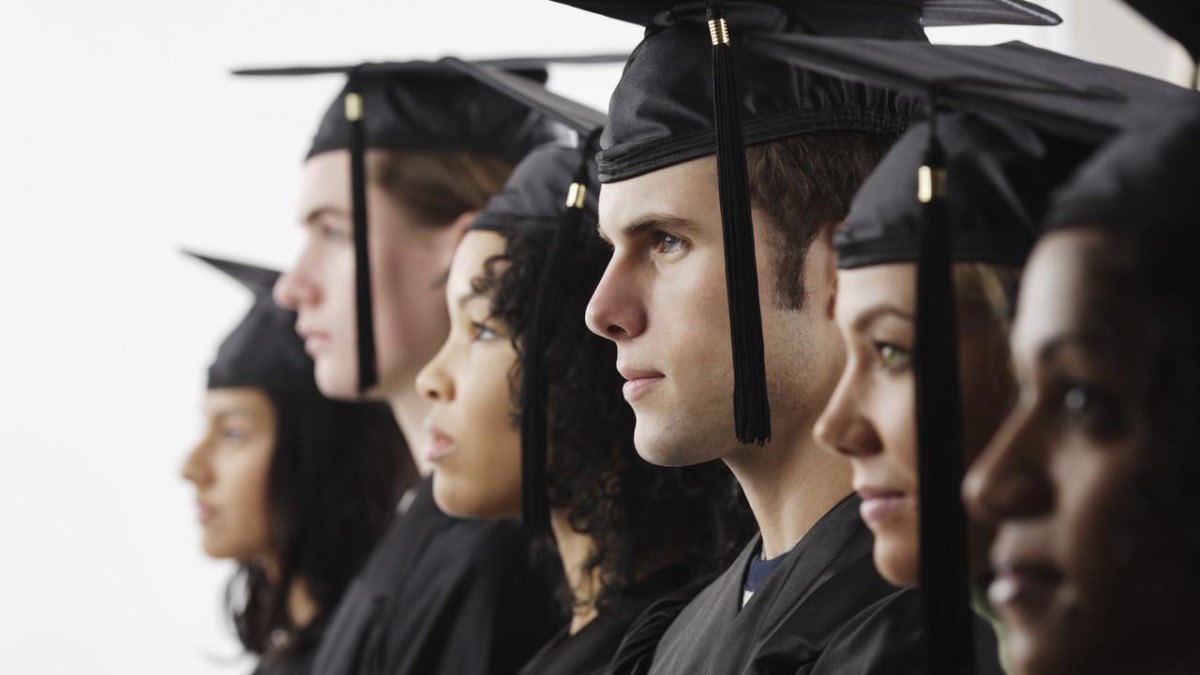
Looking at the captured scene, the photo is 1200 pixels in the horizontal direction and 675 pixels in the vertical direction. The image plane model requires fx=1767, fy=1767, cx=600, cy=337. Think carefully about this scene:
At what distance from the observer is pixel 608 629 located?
2049mm

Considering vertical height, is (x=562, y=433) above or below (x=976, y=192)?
below

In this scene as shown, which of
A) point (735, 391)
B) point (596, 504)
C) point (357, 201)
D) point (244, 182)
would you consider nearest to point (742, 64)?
point (735, 391)

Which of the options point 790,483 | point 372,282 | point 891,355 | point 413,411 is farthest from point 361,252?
point 891,355

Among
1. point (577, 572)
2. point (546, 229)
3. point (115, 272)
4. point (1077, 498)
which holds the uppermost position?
point (546, 229)

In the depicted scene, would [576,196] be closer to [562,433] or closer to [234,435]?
[562,433]

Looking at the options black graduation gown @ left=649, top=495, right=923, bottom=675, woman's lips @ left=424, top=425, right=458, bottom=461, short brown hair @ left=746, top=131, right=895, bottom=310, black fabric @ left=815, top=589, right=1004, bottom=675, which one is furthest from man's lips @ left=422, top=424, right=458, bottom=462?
black fabric @ left=815, top=589, right=1004, bottom=675

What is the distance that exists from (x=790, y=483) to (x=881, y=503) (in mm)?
427

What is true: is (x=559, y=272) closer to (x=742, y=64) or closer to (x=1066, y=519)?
(x=742, y=64)

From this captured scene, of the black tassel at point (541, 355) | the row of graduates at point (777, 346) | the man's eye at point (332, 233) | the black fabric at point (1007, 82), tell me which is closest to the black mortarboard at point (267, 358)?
the row of graduates at point (777, 346)

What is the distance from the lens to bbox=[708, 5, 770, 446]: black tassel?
155 cm

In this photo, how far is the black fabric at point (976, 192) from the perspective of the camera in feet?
3.76

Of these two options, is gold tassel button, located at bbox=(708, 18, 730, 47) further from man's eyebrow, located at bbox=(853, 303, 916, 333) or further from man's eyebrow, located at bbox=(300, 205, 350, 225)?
man's eyebrow, located at bbox=(300, 205, 350, 225)

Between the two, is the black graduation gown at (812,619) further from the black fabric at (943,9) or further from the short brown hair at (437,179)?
the short brown hair at (437,179)

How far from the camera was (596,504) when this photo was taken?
2111mm
